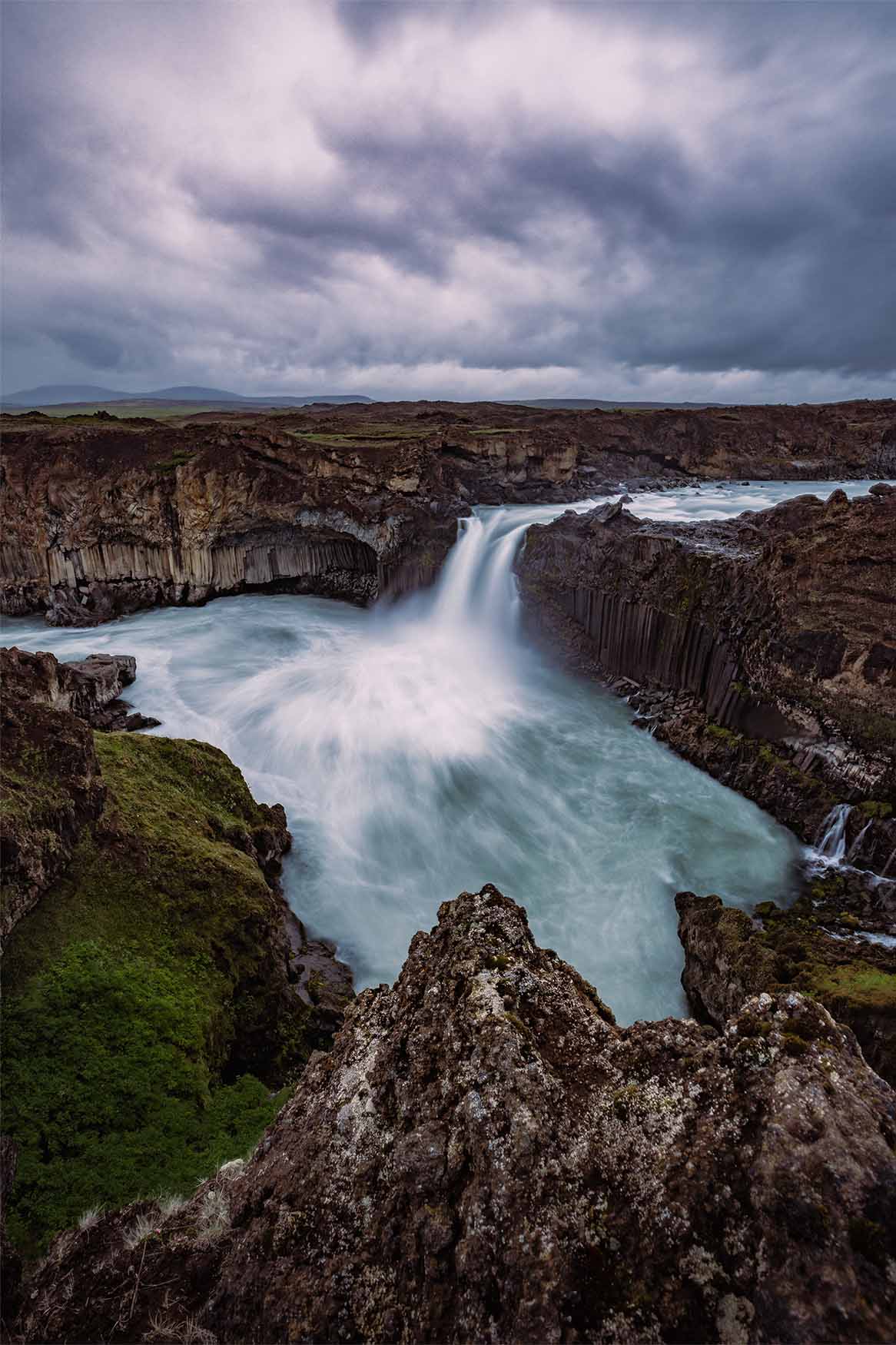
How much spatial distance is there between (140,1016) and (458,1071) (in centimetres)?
489

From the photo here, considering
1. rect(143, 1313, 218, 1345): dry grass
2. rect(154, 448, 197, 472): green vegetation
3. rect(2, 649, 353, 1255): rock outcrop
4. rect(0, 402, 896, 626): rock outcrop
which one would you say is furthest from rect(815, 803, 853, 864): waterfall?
rect(154, 448, 197, 472): green vegetation

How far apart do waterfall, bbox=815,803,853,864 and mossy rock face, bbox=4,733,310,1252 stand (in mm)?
13655

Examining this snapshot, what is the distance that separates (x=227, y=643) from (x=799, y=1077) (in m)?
28.4

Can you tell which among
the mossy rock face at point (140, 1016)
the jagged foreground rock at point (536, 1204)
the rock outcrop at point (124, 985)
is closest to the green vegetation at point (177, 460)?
the rock outcrop at point (124, 985)

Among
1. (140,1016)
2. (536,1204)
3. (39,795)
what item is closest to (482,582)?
(39,795)

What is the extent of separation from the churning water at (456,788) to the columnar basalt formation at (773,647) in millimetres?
1479

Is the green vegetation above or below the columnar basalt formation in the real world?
above

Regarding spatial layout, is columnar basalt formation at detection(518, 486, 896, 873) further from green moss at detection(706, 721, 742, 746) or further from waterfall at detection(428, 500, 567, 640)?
waterfall at detection(428, 500, 567, 640)

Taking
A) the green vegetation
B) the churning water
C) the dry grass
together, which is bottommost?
the churning water

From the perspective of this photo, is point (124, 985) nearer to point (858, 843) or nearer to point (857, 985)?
point (857, 985)

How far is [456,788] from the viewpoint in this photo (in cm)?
1834

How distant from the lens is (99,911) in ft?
26.4

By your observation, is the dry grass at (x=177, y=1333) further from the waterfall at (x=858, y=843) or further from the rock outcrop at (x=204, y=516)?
the rock outcrop at (x=204, y=516)

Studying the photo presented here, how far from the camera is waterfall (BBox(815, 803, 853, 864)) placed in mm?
15422
